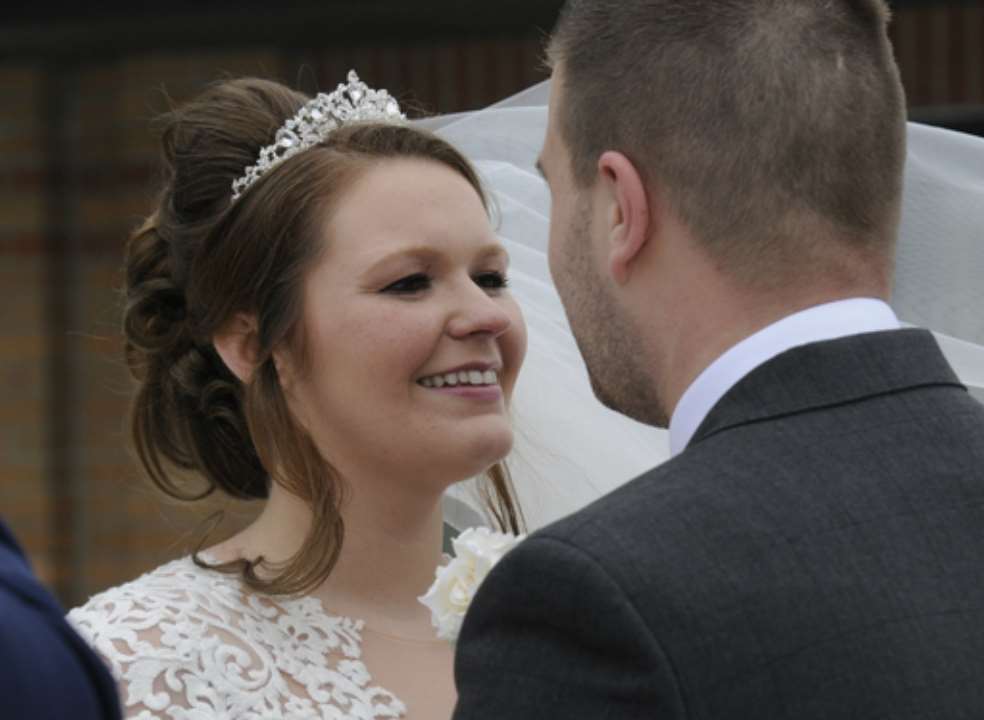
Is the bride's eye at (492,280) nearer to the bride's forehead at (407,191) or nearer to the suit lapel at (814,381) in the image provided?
the bride's forehead at (407,191)

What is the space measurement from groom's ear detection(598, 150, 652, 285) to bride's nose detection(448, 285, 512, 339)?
0.89m

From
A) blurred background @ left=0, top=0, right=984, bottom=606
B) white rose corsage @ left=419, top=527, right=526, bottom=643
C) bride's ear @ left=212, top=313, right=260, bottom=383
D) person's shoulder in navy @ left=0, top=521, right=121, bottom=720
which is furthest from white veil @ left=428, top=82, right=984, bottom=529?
blurred background @ left=0, top=0, right=984, bottom=606

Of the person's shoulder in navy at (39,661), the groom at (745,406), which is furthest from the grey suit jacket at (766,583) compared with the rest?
the person's shoulder in navy at (39,661)

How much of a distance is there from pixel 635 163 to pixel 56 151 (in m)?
5.07

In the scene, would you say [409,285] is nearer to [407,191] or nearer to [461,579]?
[407,191]

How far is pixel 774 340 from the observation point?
179cm

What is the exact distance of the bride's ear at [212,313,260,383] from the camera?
2887 millimetres

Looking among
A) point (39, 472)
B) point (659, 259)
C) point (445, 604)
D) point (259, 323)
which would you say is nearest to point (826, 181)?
point (659, 259)

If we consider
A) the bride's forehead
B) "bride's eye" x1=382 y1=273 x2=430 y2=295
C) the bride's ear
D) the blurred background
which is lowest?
the blurred background

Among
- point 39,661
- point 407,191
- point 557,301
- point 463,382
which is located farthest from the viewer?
point 557,301

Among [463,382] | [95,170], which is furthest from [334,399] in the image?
[95,170]

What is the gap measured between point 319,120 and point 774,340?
138 cm

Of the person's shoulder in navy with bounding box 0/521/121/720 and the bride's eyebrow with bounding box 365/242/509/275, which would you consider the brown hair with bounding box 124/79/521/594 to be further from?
the person's shoulder in navy with bounding box 0/521/121/720

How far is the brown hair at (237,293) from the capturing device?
2820 millimetres
